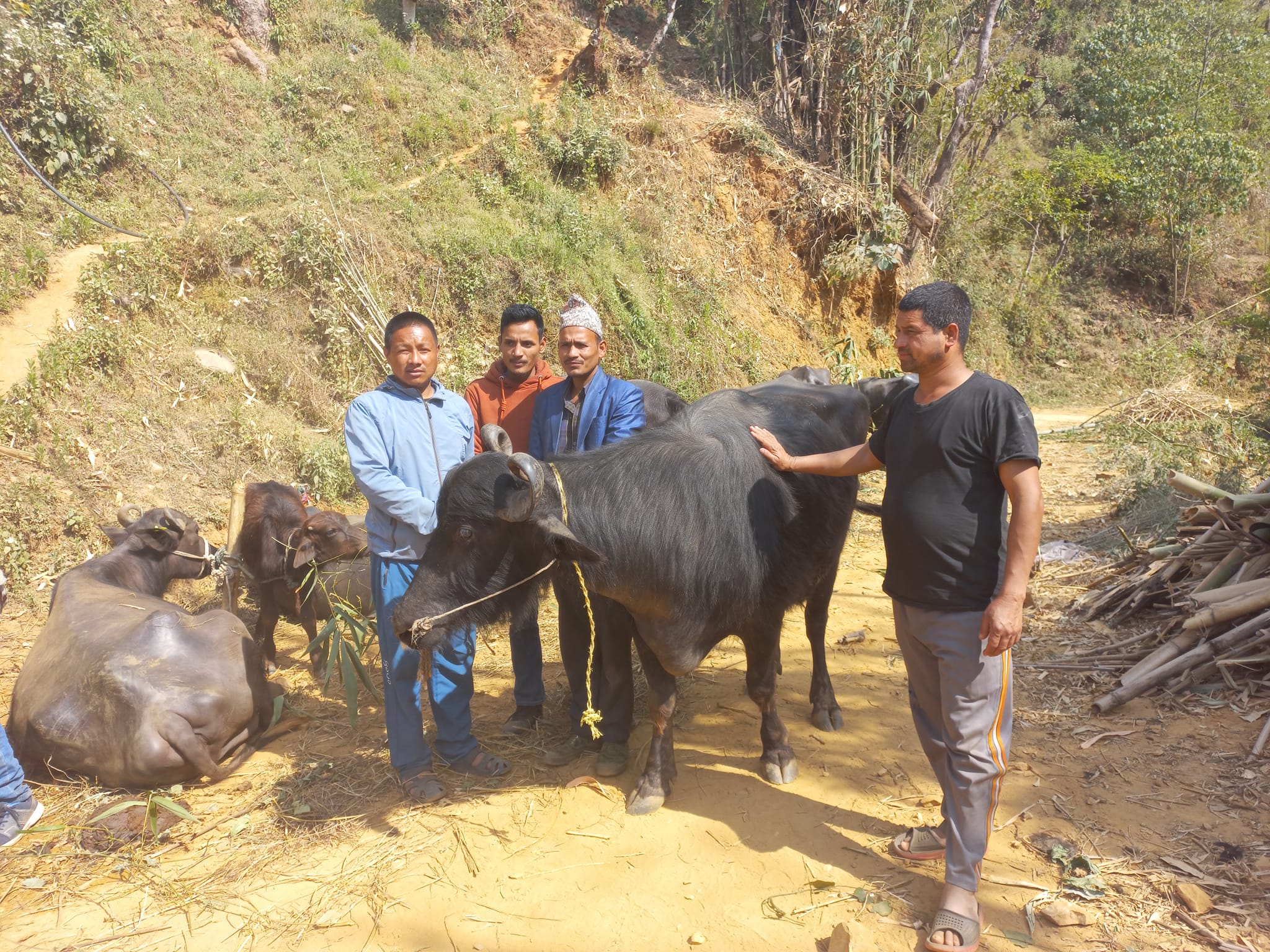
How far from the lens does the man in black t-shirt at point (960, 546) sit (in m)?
2.45

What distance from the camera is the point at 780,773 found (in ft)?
12.3

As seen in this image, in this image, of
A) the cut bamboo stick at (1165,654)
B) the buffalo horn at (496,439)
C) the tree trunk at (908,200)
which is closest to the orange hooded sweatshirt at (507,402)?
the buffalo horn at (496,439)

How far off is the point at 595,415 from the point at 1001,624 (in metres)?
2.17

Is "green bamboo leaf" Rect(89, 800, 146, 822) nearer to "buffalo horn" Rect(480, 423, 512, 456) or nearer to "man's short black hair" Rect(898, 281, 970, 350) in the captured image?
"buffalo horn" Rect(480, 423, 512, 456)

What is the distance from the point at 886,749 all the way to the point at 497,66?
15599mm

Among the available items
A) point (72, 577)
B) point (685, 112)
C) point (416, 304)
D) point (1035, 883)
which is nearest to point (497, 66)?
point (685, 112)

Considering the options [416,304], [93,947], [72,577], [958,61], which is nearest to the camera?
[93,947]

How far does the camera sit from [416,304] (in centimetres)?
1002

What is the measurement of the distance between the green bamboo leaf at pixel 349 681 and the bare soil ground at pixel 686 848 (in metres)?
0.28

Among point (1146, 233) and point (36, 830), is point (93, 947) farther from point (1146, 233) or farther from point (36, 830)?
point (1146, 233)

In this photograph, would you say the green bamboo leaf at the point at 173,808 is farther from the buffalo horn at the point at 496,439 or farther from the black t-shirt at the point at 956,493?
the black t-shirt at the point at 956,493

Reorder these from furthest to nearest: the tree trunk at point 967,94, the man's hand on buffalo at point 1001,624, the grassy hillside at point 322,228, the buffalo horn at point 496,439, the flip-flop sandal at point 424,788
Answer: the tree trunk at point 967,94
the grassy hillside at point 322,228
the flip-flop sandal at point 424,788
the buffalo horn at point 496,439
the man's hand on buffalo at point 1001,624

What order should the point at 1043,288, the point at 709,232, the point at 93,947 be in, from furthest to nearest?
1. the point at 1043,288
2. the point at 709,232
3. the point at 93,947

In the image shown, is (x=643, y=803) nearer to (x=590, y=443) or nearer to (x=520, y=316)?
(x=590, y=443)
